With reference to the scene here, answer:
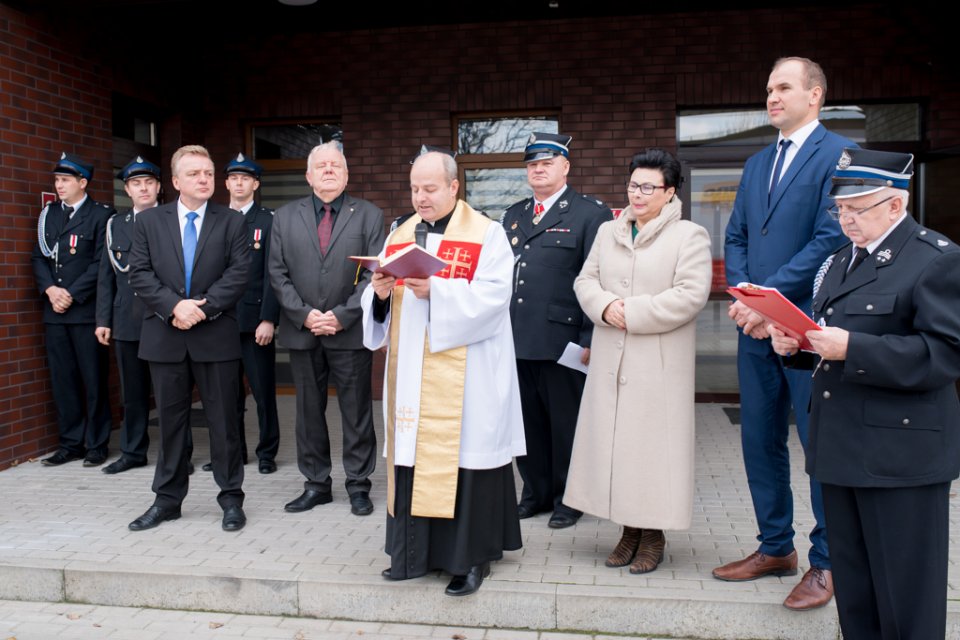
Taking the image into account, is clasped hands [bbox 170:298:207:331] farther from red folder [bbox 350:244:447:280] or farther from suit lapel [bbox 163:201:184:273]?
red folder [bbox 350:244:447:280]

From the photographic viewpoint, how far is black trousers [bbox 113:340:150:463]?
20.2 feet

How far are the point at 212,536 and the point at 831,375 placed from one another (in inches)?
131

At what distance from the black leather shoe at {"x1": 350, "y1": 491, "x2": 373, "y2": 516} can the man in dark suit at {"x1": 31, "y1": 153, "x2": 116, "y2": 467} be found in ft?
7.93

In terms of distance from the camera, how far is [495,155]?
27.8 feet

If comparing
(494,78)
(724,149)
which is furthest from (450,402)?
(724,149)

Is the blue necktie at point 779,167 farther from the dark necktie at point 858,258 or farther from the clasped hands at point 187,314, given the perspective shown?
the clasped hands at point 187,314

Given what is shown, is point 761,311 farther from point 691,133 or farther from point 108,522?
point 691,133

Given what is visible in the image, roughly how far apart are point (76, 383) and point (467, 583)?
414cm

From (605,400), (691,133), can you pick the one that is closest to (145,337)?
(605,400)

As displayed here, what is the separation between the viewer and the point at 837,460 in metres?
2.75

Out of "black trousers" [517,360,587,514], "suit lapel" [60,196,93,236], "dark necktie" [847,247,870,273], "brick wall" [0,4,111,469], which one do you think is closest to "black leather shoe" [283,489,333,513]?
"black trousers" [517,360,587,514]

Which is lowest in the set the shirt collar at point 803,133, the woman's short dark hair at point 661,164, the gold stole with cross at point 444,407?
the gold stole with cross at point 444,407

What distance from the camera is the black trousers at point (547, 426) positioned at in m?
4.79

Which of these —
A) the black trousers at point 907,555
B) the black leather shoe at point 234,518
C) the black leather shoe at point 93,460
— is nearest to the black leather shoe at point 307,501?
the black leather shoe at point 234,518
